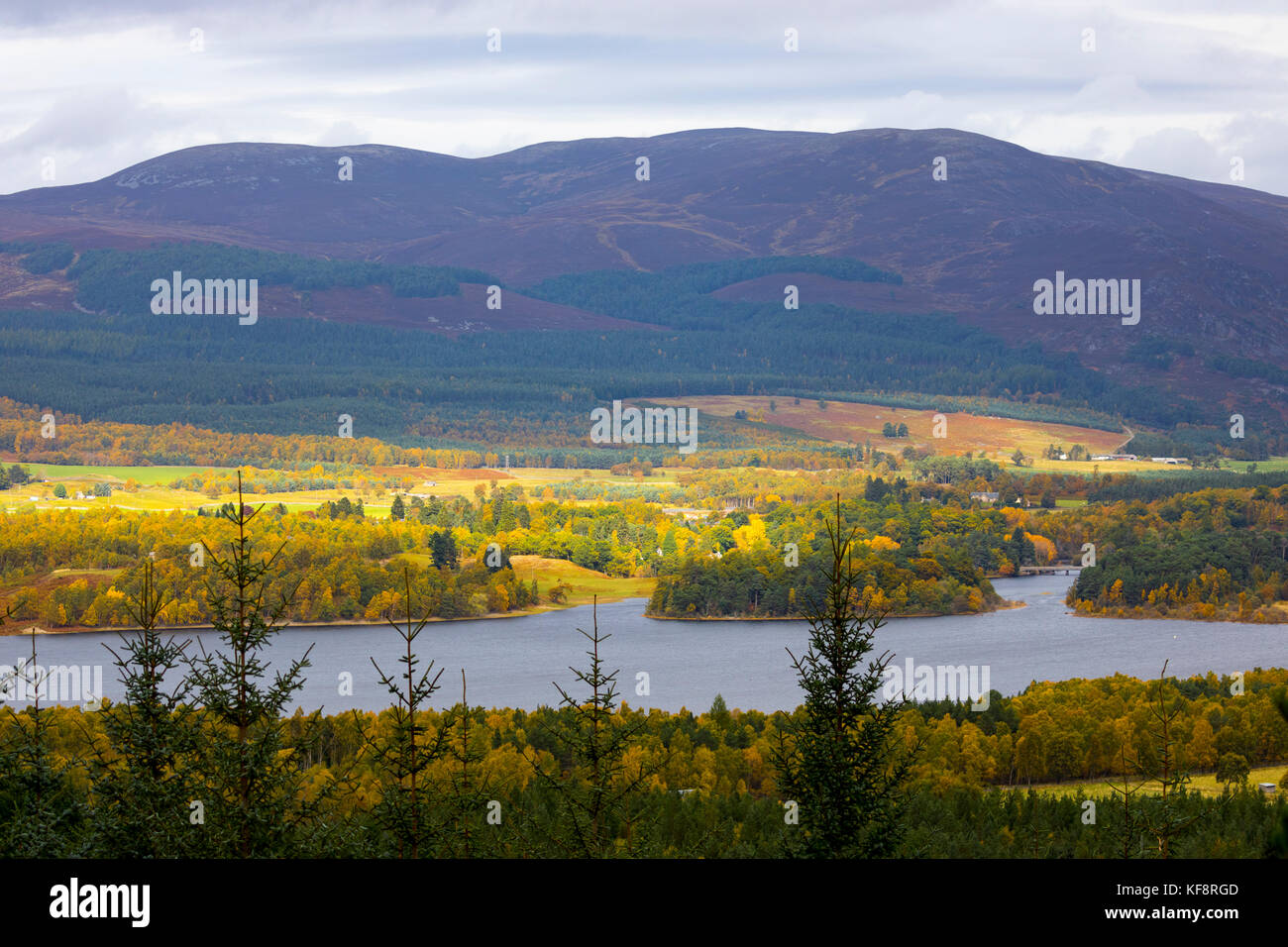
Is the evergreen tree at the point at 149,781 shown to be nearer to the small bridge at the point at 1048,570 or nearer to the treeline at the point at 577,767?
the treeline at the point at 577,767

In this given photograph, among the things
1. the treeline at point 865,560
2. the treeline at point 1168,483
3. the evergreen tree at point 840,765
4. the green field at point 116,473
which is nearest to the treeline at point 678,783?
the evergreen tree at point 840,765

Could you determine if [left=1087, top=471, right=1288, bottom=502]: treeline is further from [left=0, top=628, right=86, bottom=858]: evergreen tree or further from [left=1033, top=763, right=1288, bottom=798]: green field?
[left=0, top=628, right=86, bottom=858]: evergreen tree

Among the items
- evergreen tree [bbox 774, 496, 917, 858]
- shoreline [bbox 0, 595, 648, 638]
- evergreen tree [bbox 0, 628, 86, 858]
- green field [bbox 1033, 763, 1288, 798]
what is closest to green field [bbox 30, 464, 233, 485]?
shoreline [bbox 0, 595, 648, 638]

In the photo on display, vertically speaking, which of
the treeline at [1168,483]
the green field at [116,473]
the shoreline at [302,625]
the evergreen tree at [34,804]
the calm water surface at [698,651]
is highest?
the green field at [116,473]

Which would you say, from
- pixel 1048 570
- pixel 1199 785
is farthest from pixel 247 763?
pixel 1048 570
